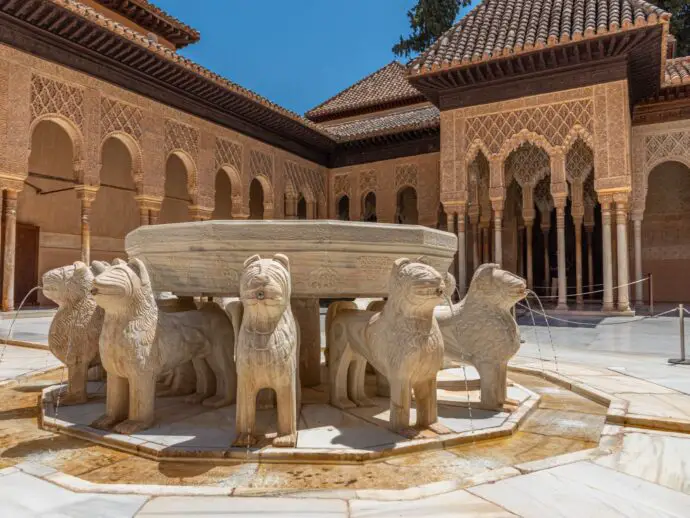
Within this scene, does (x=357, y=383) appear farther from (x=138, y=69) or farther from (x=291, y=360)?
(x=138, y=69)

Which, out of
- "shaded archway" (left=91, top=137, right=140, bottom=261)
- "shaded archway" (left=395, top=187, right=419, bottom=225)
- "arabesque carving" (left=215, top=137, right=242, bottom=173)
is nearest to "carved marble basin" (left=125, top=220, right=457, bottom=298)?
"arabesque carving" (left=215, top=137, right=242, bottom=173)

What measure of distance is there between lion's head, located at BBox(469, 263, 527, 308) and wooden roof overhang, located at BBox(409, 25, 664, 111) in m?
9.91

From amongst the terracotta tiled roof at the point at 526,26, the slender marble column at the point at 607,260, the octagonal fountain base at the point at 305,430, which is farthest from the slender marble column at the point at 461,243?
the octagonal fountain base at the point at 305,430

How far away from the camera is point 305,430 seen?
122 inches

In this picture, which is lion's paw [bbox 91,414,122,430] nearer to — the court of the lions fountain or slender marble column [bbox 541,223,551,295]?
the court of the lions fountain

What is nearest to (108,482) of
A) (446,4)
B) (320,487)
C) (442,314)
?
(320,487)

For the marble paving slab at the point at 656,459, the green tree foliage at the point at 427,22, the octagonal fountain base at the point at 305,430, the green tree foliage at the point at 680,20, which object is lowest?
the marble paving slab at the point at 656,459

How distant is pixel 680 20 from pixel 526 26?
1306 cm

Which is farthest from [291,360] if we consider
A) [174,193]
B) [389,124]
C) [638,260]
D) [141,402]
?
[174,193]

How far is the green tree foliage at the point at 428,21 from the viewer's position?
88.0 feet

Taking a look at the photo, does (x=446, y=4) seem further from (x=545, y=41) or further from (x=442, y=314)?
(x=442, y=314)

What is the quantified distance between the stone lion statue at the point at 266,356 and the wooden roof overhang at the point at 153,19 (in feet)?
54.1

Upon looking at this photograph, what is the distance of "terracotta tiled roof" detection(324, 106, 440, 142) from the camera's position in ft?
54.1

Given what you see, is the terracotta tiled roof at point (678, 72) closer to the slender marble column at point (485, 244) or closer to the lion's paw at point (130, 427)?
the slender marble column at point (485, 244)
